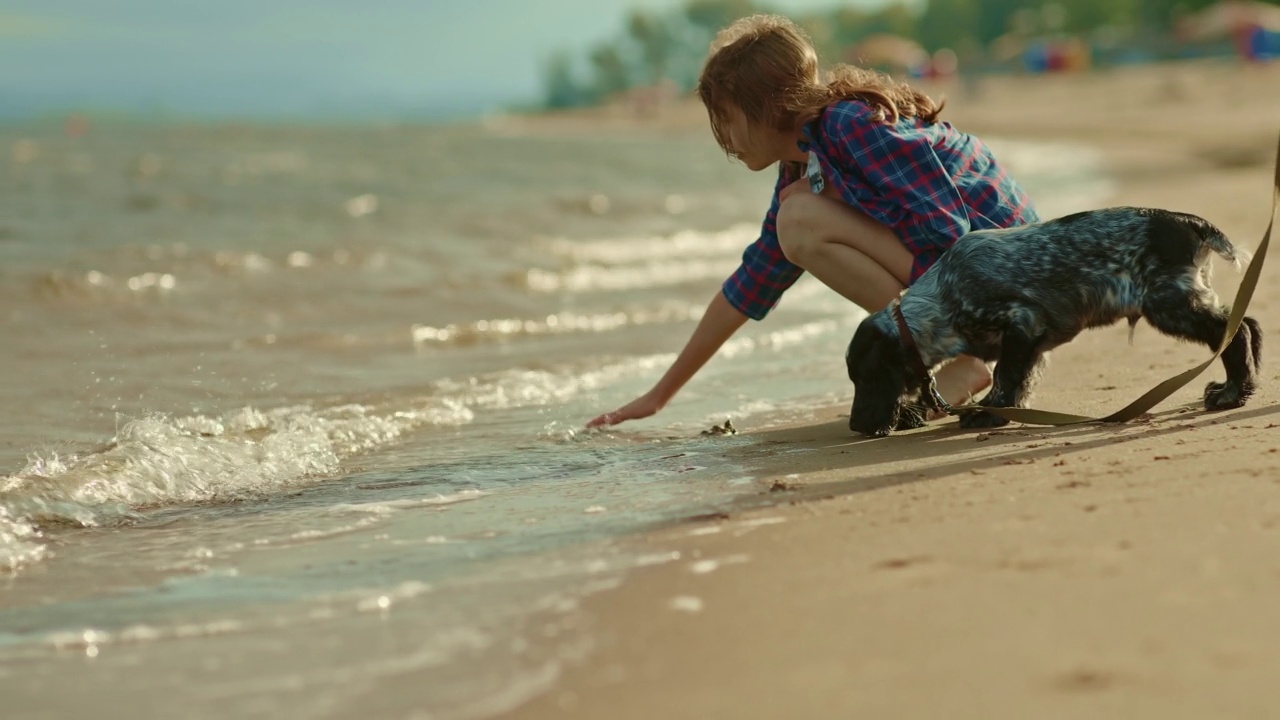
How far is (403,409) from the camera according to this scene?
5539mm

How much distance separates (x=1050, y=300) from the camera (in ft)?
13.4

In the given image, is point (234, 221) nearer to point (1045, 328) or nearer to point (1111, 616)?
point (1045, 328)

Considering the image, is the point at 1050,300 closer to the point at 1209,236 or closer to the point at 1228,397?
the point at 1209,236

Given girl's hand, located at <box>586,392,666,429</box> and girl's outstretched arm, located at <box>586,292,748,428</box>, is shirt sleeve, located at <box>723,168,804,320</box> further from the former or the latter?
girl's hand, located at <box>586,392,666,429</box>

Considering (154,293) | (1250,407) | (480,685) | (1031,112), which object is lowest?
(480,685)

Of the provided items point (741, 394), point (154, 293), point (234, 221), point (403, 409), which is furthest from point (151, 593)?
point (234, 221)

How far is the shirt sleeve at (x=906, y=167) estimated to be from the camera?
4289mm

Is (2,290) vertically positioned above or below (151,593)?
above

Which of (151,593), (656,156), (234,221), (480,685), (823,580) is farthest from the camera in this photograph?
(656,156)

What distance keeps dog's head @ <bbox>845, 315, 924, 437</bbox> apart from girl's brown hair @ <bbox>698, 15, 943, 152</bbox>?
746mm

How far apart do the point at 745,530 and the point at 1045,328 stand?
1.50m

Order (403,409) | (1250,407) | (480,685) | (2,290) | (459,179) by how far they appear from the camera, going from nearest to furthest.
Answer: (480,685) < (1250,407) < (403,409) < (2,290) < (459,179)

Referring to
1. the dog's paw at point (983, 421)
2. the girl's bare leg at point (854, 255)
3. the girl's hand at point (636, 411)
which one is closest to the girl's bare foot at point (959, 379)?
the girl's bare leg at point (854, 255)

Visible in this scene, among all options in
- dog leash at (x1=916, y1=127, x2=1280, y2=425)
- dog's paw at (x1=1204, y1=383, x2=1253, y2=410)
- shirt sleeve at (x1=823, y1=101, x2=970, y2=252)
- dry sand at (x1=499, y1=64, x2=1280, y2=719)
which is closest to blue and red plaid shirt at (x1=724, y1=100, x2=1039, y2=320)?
shirt sleeve at (x1=823, y1=101, x2=970, y2=252)
